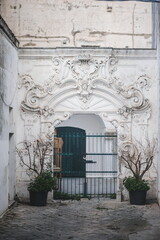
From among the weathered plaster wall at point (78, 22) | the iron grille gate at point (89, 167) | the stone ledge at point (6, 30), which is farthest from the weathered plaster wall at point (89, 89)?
the weathered plaster wall at point (78, 22)

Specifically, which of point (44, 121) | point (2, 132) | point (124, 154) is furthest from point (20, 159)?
point (124, 154)

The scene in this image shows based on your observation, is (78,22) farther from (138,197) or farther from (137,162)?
(138,197)

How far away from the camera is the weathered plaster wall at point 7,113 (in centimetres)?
1035

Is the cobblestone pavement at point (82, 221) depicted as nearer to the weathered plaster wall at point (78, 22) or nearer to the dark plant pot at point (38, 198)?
the dark plant pot at point (38, 198)

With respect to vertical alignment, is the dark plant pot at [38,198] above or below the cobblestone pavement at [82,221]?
above

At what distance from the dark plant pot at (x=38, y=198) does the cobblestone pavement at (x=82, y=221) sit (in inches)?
8.1

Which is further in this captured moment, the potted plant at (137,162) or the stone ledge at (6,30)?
the potted plant at (137,162)

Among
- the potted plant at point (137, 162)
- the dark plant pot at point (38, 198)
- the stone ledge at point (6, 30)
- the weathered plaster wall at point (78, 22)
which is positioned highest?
the weathered plaster wall at point (78, 22)

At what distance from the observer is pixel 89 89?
41.5ft

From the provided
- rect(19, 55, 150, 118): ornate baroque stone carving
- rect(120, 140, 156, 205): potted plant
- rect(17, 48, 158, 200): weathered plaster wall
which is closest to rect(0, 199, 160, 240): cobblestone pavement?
rect(120, 140, 156, 205): potted plant

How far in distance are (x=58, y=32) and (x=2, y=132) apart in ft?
22.8

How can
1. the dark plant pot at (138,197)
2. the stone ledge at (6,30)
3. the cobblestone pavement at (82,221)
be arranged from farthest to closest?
the dark plant pot at (138,197), the stone ledge at (6,30), the cobblestone pavement at (82,221)

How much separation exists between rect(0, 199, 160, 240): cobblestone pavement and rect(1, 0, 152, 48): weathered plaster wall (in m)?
6.85

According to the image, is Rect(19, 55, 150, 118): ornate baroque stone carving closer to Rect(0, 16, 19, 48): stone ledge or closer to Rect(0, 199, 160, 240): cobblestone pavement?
Rect(0, 16, 19, 48): stone ledge
